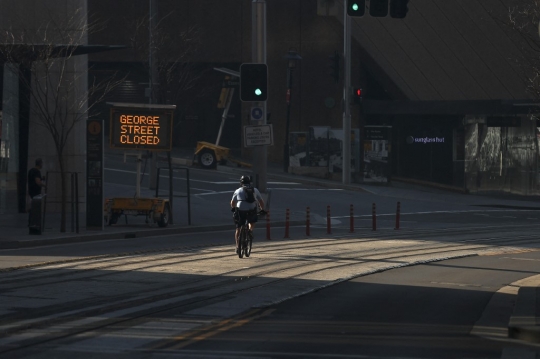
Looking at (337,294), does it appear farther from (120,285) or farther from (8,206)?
(8,206)

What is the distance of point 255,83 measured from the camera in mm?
26984

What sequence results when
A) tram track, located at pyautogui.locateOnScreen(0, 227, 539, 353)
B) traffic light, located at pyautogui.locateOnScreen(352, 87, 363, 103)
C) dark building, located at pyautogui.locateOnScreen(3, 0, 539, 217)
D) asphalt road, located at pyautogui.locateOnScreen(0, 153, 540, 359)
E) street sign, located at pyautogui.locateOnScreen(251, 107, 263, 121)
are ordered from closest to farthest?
1. asphalt road, located at pyautogui.locateOnScreen(0, 153, 540, 359)
2. tram track, located at pyautogui.locateOnScreen(0, 227, 539, 353)
3. street sign, located at pyautogui.locateOnScreen(251, 107, 263, 121)
4. traffic light, located at pyautogui.locateOnScreen(352, 87, 363, 103)
5. dark building, located at pyautogui.locateOnScreen(3, 0, 539, 217)

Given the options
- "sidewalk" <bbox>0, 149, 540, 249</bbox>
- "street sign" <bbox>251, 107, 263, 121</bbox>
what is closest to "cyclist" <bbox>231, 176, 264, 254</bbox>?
"sidewalk" <bbox>0, 149, 540, 249</bbox>

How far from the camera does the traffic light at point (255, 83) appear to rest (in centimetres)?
2688

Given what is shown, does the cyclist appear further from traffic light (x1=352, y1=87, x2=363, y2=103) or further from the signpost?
traffic light (x1=352, y1=87, x2=363, y2=103)

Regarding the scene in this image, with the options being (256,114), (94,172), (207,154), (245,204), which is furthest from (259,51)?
(207,154)

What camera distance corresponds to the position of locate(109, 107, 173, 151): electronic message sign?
27.0m

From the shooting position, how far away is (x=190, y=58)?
163ft

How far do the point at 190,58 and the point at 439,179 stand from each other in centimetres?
1434

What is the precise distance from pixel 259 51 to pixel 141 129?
193 inches

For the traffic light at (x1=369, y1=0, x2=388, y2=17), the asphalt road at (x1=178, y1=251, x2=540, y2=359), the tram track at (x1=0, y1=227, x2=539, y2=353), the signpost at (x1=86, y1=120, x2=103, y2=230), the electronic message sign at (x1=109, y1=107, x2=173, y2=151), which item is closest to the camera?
the asphalt road at (x1=178, y1=251, x2=540, y2=359)

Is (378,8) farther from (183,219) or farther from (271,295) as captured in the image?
(183,219)

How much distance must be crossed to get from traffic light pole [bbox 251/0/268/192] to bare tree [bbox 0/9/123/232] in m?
4.59

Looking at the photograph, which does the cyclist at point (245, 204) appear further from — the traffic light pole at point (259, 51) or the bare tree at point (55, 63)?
the traffic light pole at point (259, 51)
